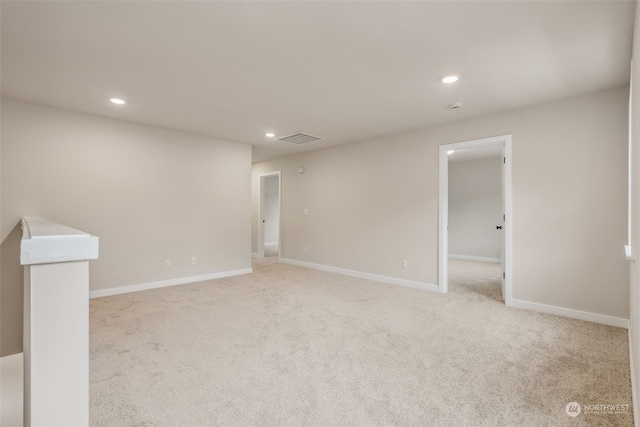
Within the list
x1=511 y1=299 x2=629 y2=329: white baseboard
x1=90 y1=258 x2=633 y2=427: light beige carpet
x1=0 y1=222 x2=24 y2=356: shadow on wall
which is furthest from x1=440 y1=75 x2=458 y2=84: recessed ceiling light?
x1=0 y1=222 x2=24 y2=356: shadow on wall

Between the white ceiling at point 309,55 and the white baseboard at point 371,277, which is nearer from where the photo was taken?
the white ceiling at point 309,55

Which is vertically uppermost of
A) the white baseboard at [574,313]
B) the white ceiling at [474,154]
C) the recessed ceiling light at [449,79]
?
the white ceiling at [474,154]

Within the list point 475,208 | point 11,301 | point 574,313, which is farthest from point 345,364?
point 475,208

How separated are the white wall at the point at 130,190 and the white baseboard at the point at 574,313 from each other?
4200 millimetres

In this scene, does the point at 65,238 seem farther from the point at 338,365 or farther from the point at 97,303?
the point at 97,303

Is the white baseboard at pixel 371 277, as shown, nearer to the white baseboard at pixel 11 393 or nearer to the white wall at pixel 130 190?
the white wall at pixel 130 190

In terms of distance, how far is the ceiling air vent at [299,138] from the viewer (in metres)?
4.88

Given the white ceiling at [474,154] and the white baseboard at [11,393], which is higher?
the white ceiling at [474,154]

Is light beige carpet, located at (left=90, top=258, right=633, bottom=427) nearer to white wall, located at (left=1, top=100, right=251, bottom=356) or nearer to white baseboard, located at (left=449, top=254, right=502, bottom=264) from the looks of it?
white wall, located at (left=1, top=100, right=251, bottom=356)

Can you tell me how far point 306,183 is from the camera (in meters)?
6.20

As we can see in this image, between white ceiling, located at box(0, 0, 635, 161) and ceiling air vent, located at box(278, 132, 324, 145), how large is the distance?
3.70 feet

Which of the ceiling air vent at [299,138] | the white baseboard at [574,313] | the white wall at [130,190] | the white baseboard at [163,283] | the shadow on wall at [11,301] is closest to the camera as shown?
the white baseboard at [574,313]

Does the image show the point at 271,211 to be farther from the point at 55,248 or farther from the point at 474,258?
the point at 55,248

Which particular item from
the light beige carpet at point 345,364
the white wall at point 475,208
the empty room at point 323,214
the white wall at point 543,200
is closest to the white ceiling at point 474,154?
the white wall at point 475,208
